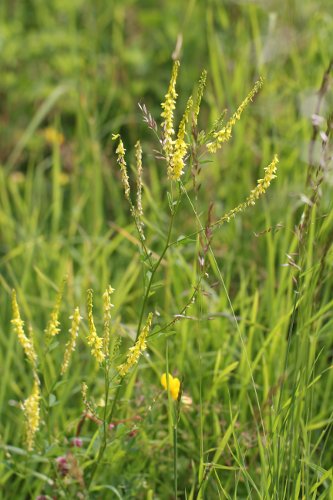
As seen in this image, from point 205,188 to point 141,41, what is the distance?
4.36 feet

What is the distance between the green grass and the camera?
1579mm

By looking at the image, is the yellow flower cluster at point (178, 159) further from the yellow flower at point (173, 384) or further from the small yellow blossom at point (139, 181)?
the yellow flower at point (173, 384)

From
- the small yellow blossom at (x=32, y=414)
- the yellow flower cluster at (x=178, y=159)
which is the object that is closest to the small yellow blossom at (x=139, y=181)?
the yellow flower cluster at (x=178, y=159)

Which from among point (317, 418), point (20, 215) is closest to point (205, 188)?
point (20, 215)

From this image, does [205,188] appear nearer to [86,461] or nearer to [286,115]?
[286,115]

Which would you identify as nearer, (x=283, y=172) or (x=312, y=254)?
(x=312, y=254)

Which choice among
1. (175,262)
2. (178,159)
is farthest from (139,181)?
(175,262)

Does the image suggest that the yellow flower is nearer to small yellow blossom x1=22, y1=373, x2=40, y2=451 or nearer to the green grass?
the green grass

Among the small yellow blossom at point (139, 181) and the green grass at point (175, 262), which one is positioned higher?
the small yellow blossom at point (139, 181)

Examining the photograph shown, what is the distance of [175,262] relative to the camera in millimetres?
2197

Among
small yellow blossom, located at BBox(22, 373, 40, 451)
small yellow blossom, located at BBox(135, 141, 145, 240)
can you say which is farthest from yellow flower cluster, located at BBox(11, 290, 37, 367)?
small yellow blossom, located at BBox(135, 141, 145, 240)

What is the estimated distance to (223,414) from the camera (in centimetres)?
181

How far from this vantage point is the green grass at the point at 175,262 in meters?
1.58

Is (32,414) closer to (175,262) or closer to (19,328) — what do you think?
(19,328)
